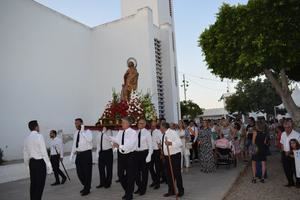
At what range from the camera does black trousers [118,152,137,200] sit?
301 inches

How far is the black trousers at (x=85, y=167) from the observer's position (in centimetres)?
875

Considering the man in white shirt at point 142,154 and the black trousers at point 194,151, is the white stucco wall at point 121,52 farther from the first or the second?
the man in white shirt at point 142,154

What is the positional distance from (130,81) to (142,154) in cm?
1201

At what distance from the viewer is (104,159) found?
31.3ft

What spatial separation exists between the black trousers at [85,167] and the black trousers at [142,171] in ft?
4.27

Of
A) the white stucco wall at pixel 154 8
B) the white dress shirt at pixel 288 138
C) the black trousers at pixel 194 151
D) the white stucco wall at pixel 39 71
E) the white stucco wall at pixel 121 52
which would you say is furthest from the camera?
the white stucco wall at pixel 154 8

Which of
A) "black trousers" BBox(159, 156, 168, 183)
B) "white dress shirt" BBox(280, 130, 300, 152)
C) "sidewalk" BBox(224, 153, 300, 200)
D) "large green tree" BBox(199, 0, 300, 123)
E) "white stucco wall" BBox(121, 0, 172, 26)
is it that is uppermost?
"white stucco wall" BBox(121, 0, 172, 26)

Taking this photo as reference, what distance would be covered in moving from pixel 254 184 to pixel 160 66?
14.1m

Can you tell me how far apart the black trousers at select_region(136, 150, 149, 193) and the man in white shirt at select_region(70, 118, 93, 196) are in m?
1.32

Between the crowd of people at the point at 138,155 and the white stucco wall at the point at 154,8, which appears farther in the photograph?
the white stucco wall at the point at 154,8

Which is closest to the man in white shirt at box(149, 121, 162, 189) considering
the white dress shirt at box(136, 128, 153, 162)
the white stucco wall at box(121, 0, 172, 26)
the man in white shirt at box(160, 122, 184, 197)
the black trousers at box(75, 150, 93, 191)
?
the white dress shirt at box(136, 128, 153, 162)

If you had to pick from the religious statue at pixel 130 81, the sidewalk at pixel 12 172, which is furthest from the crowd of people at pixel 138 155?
the religious statue at pixel 130 81

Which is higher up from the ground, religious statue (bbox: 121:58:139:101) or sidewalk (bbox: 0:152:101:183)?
religious statue (bbox: 121:58:139:101)

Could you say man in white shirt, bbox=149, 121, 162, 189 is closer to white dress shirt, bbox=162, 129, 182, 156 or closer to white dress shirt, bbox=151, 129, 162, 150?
white dress shirt, bbox=151, 129, 162, 150
